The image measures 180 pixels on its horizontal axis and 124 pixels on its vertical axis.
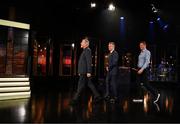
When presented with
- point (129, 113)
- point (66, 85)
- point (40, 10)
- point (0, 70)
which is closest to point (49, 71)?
point (66, 85)

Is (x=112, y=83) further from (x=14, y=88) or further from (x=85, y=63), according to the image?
(x=14, y=88)

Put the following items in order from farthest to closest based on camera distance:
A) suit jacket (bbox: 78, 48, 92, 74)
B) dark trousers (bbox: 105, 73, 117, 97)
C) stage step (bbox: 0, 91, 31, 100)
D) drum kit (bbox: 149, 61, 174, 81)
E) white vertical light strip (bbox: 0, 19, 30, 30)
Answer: drum kit (bbox: 149, 61, 174, 81), white vertical light strip (bbox: 0, 19, 30, 30), dark trousers (bbox: 105, 73, 117, 97), stage step (bbox: 0, 91, 31, 100), suit jacket (bbox: 78, 48, 92, 74)

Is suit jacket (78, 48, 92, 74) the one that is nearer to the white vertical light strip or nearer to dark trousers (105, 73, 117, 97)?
dark trousers (105, 73, 117, 97)

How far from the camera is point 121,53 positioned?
23094mm

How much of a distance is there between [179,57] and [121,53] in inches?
168

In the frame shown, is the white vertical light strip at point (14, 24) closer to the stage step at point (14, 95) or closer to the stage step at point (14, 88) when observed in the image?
the stage step at point (14, 88)

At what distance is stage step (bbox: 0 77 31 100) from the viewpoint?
8.66 m

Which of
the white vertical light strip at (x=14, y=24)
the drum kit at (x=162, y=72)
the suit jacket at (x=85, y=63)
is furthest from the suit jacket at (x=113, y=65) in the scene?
the drum kit at (x=162, y=72)

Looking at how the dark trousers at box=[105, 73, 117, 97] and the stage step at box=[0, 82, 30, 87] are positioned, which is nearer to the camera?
the stage step at box=[0, 82, 30, 87]

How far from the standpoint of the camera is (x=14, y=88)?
29.5 ft

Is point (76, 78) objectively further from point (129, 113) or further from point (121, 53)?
point (129, 113)

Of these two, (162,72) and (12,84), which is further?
(162,72)

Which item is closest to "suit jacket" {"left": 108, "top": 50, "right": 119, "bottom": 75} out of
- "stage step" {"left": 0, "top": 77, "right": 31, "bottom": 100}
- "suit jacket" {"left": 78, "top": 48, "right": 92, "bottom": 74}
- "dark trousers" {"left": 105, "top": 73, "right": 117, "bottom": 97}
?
"dark trousers" {"left": 105, "top": 73, "right": 117, "bottom": 97}

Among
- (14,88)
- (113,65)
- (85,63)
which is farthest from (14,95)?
(113,65)
